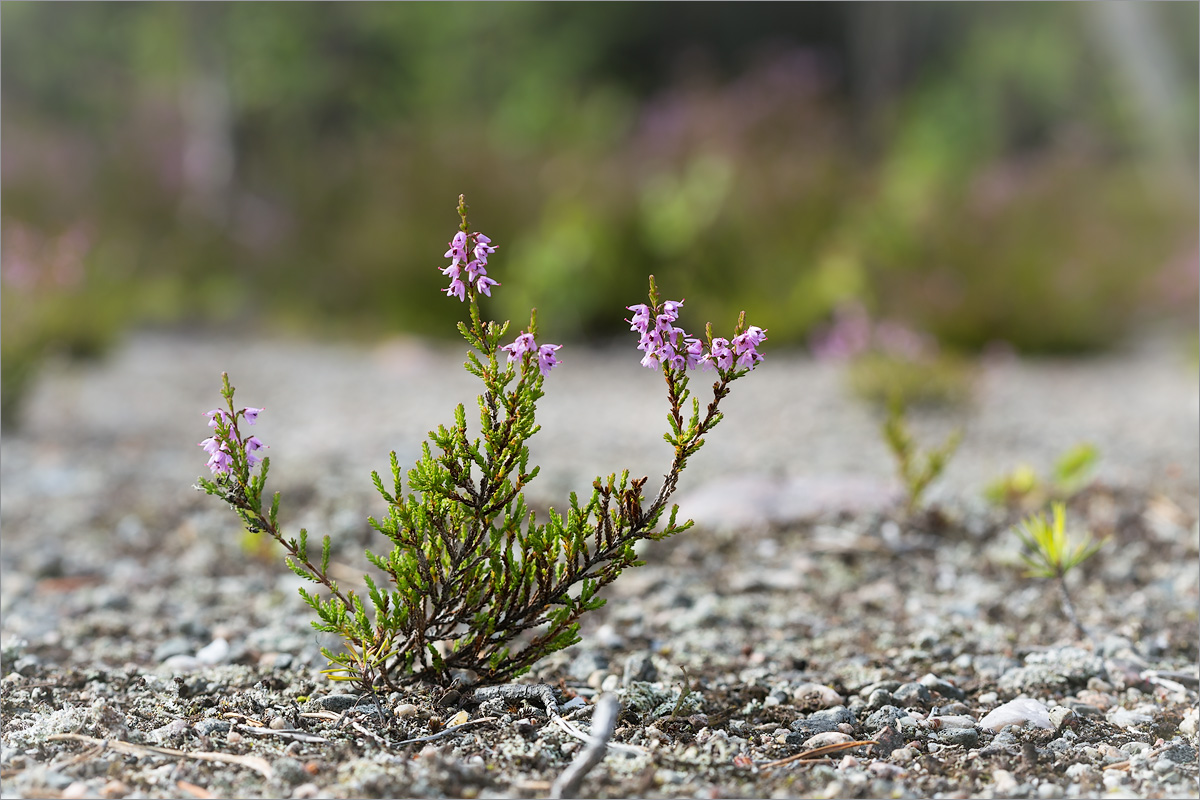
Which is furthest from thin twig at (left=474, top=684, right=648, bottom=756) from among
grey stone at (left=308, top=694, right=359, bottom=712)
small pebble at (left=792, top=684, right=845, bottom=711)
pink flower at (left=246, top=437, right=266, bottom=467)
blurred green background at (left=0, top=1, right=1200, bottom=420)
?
blurred green background at (left=0, top=1, right=1200, bottom=420)

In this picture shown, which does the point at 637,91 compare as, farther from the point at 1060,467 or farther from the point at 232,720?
the point at 232,720

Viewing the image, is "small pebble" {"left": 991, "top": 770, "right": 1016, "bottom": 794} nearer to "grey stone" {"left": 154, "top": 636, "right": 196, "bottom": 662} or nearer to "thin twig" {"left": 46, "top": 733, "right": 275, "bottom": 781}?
"thin twig" {"left": 46, "top": 733, "right": 275, "bottom": 781}

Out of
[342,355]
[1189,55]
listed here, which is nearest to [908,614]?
[342,355]

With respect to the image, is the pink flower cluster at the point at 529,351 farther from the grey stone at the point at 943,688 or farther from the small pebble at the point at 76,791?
the grey stone at the point at 943,688

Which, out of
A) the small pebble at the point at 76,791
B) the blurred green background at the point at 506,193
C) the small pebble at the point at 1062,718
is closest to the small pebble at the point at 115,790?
the small pebble at the point at 76,791

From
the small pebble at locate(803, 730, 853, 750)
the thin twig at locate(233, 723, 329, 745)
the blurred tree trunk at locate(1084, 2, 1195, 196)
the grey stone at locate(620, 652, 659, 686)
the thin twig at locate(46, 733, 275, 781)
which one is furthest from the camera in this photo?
the blurred tree trunk at locate(1084, 2, 1195, 196)

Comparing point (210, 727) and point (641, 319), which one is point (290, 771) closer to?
point (210, 727)
